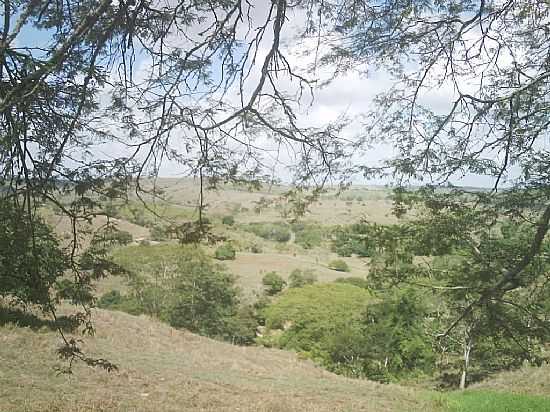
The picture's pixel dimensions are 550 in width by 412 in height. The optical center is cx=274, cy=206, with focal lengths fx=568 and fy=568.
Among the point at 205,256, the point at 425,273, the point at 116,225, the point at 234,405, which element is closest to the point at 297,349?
the point at 205,256

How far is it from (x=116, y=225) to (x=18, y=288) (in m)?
0.80

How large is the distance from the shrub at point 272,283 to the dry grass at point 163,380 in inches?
691

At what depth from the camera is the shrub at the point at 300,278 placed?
128 ft

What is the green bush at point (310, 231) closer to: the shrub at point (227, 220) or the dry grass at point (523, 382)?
the shrub at point (227, 220)

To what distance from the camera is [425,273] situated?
541cm

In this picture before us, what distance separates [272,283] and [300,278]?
2103 mm

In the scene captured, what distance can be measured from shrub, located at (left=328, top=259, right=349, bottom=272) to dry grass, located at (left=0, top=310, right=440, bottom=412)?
1027 inches

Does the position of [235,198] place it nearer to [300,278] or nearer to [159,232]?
[159,232]

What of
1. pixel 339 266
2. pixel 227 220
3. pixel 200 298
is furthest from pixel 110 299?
pixel 227 220

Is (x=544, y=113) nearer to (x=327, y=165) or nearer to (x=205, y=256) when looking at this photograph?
(x=327, y=165)

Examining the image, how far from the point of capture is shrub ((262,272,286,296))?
38719mm

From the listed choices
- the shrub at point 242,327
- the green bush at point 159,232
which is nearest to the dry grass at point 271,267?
the shrub at point 242,327

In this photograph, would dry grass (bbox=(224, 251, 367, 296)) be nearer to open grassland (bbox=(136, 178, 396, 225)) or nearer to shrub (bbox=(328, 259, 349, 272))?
shrub (bbox=(328, 259, 349, 272))

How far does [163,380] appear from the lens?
13.8 m
